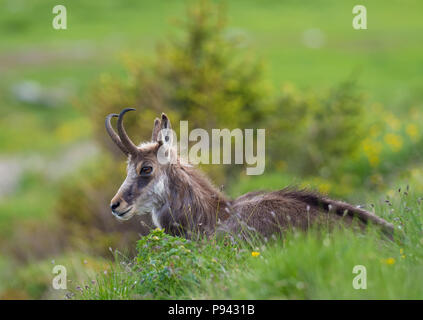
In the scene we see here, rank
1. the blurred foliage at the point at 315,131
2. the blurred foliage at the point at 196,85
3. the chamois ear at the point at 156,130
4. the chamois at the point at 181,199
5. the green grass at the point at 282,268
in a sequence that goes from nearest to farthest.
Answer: the green grass at the point at 282,268 → the chamois at the point at 181,199 → the chamois ear at the point at 156,130 → the blurred foliage at the point at 196,85 → the blurred foliage at the point at 315,131

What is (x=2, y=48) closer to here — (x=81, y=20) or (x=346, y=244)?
(x=81, y=20)

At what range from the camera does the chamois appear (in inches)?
289

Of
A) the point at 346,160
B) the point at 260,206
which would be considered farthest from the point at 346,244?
the point at 346,160

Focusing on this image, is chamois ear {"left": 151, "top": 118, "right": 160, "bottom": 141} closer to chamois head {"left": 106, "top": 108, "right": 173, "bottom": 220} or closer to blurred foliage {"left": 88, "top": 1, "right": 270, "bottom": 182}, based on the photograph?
chamois head {"left": 106, "top": 108, "right": 173, "bottom": 220}

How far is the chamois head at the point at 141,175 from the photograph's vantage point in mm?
7801

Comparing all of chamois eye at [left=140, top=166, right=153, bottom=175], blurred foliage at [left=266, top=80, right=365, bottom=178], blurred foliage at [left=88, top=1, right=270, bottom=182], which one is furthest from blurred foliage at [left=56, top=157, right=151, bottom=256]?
chamois eye at [left=140, top=166, right=153, bottom=175]

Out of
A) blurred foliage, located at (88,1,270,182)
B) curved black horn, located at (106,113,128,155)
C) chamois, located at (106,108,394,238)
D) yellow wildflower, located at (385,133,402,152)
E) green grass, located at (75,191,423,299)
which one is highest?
blurred foliage, located at (88,1,270,182)

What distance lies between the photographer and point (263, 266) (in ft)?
18.2

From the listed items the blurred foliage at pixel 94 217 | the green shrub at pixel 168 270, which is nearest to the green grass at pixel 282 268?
the green shrub at pixel 168 270

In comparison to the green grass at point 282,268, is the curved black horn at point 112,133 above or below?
above

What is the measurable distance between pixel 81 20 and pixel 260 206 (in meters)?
60.8

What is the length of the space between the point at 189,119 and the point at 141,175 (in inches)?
350

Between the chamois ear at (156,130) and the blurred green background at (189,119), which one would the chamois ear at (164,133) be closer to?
the chamois ear at (156,130)

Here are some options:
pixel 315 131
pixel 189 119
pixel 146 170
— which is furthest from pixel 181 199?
pixel 315 131
